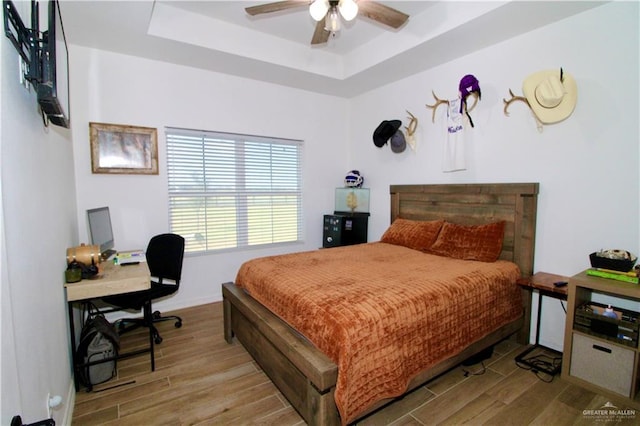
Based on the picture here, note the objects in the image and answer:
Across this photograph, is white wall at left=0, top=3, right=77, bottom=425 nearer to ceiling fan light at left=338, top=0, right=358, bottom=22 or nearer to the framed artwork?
the framed artwork

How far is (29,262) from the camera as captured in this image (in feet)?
4.27

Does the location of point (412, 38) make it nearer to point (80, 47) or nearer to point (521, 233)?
point (521, 233)

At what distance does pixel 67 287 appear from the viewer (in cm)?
198

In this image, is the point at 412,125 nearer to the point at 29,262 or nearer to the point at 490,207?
the point at 490,207

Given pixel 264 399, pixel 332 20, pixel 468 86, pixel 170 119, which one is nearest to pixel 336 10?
pixel 332 20

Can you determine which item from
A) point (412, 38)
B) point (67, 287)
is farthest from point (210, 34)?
point (67, 287)

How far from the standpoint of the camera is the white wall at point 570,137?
7.38 ft

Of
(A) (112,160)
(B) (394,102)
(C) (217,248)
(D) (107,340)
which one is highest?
(B) (394,102)

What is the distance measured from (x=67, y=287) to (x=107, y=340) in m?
0.51

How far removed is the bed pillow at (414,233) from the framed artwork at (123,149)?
9.05 feet

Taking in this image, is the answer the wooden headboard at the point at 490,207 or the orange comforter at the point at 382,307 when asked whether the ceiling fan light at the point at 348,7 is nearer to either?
the orange comforter at the point at 382,307

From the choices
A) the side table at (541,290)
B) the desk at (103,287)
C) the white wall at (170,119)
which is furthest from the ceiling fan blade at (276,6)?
the side table at (541,290)

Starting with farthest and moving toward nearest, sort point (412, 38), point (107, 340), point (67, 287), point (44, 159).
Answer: point (412, 38), point (107, 340), point (67, 287), point (44, 159)

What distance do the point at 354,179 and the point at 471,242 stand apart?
201 centimetres
